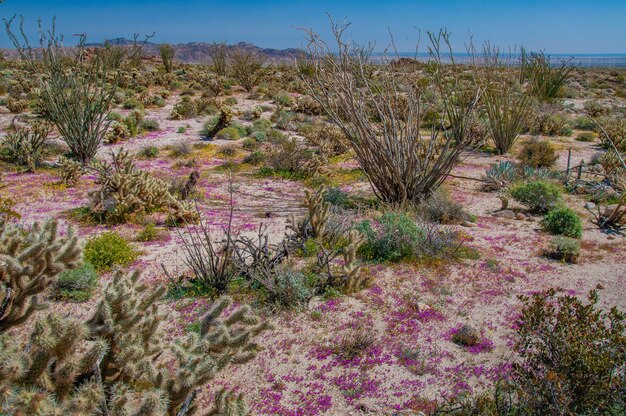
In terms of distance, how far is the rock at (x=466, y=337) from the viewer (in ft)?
15.8

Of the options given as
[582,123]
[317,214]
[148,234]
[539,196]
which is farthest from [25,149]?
[582,123]

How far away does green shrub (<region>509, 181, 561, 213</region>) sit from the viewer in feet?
29.2

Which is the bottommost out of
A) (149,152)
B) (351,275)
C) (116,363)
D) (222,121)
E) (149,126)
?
(351,275)

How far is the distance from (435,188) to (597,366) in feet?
20.7

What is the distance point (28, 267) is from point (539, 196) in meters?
8.48

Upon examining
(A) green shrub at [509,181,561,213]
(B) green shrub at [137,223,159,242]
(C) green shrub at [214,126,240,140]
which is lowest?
(B) green shrub at [137,223,159,242]

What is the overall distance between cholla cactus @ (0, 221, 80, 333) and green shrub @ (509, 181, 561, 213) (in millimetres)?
8086

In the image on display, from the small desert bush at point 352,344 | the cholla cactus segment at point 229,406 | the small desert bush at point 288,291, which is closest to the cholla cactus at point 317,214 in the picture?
the small desert bush at point 288,291

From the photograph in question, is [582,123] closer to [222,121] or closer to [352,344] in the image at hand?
[222,121]

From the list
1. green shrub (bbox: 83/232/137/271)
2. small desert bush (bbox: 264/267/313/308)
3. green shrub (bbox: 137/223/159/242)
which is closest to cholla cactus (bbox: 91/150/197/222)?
green shrub (bbox: 137/223/159/242)

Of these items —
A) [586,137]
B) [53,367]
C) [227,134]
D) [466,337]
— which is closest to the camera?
[53,367]

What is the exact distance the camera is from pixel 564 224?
772cm

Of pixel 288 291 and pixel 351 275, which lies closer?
pixel 288 291

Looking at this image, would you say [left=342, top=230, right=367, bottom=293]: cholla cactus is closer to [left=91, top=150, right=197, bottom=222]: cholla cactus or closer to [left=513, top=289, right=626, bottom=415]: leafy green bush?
[left=513, top=289, right=626, bottom=415]: leafy green bush
